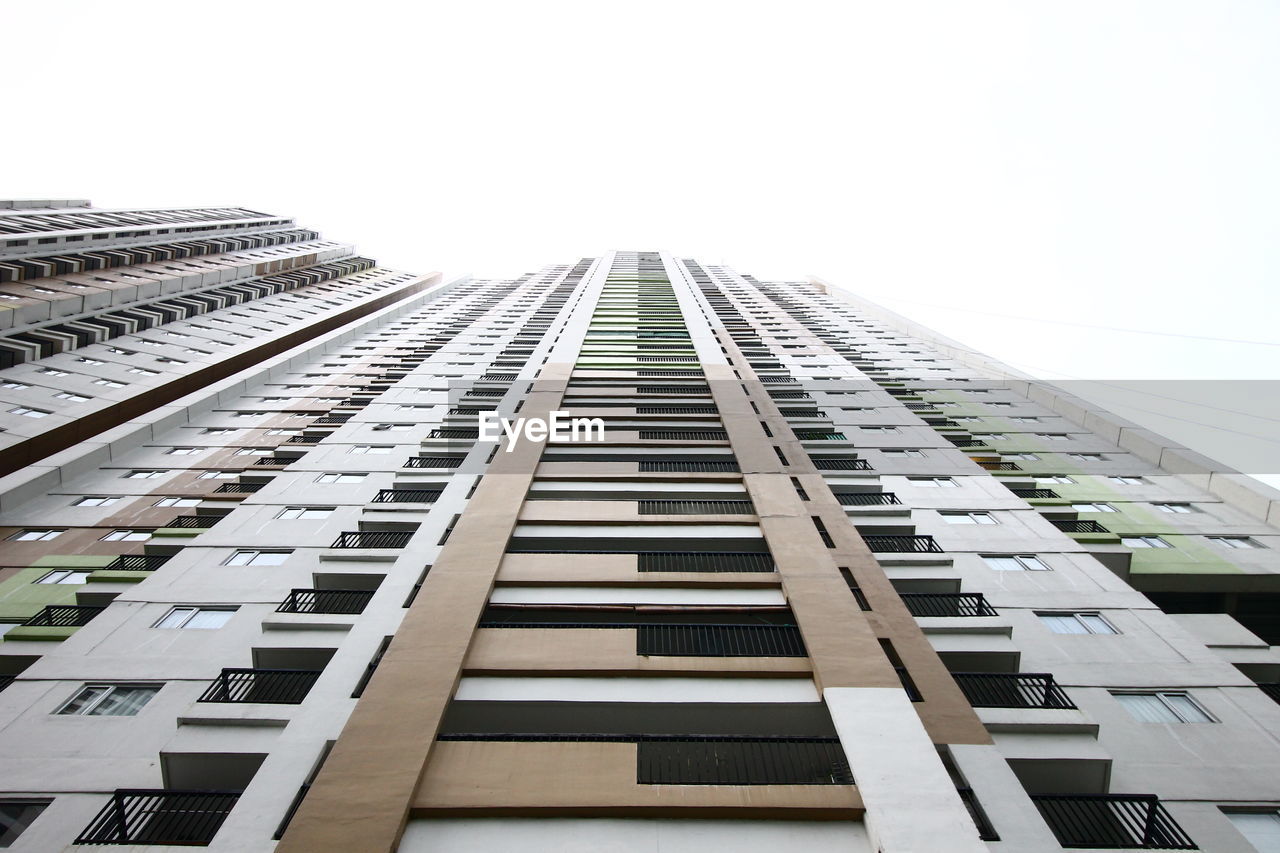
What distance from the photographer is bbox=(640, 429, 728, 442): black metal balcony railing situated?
2430cm

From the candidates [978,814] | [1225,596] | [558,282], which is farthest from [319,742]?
[558,282]

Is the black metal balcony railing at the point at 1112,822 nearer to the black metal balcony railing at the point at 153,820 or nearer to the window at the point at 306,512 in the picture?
the black metal balcony railing at the point at 153,820

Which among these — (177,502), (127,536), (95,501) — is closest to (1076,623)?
(127,536)

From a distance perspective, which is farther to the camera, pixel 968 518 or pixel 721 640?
pixel 968 518

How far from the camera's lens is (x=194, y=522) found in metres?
22.2

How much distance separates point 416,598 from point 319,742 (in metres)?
3.59

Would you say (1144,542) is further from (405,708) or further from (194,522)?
(194,522)

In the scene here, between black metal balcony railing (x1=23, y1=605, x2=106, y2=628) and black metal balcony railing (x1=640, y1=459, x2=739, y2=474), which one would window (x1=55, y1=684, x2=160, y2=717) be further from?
black metal balcony railing (x1=640, y1=459, x2=739, y2=474)

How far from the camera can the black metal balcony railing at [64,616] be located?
16.9 meters

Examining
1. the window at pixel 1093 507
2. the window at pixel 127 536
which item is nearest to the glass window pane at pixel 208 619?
the window at pixel 127 536

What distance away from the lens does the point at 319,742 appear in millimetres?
11586

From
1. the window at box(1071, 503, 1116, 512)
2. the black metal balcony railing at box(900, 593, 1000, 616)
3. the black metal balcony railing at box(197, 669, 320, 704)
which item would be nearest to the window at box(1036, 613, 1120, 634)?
the black metal balcony railing at box(900, 593, 1000, 616)

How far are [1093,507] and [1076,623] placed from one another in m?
8.83

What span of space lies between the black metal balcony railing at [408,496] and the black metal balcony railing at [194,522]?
5404 millimetres
